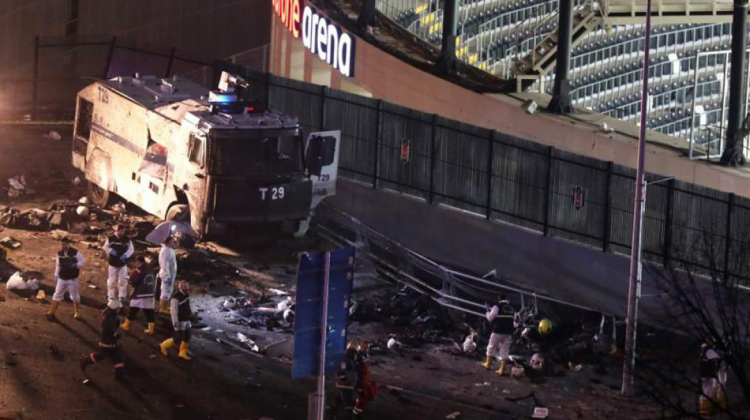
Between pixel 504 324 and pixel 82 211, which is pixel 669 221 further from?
pixel 82 211

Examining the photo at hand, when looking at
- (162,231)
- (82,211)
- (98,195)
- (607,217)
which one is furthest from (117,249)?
(607,217)

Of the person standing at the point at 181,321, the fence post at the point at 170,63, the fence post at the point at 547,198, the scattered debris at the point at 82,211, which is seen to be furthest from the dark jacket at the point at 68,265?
the fence post at the point at 170,63

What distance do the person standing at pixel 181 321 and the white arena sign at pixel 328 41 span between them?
15.5 meters

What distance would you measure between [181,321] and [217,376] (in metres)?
1.03

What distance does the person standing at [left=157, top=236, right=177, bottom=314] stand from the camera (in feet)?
78.9

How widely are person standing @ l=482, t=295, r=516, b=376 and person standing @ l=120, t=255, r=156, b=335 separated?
5632 mm

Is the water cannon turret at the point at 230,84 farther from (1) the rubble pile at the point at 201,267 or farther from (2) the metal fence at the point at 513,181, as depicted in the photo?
(2) the metal fence at the point at 513,181

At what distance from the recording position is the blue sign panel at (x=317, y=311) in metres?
15.5

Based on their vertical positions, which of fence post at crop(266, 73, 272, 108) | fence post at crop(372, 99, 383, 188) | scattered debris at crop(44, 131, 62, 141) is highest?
fence post at crop(266, 73, 272, 108)

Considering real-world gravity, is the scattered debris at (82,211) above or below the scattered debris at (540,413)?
above

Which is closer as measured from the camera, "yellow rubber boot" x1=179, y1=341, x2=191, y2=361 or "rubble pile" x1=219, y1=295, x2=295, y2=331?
"yellow rubber boot" x1=179, y1=341, x2=191, y2=361

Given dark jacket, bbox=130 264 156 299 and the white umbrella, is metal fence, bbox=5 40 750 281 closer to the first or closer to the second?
the white umbrella

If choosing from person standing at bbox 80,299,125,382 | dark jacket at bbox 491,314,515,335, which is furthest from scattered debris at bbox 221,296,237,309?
dark jacket at bbox 491,314,515,335

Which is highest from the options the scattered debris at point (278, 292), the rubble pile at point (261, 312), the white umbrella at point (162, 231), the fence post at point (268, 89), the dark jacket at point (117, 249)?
the fence post at point (268, 89)
